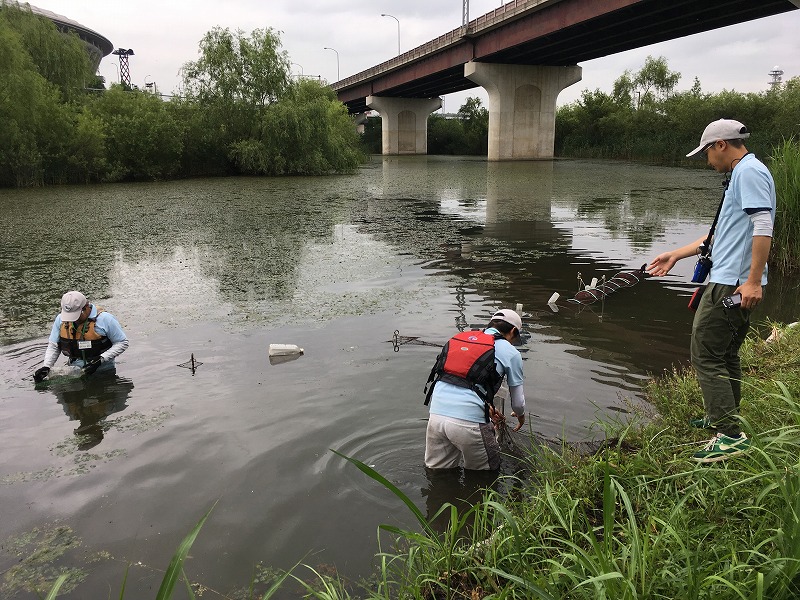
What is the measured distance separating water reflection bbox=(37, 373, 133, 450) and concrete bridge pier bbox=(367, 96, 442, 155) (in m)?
73.5

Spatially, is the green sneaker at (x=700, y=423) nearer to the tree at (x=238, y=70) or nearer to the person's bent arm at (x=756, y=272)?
the person's bent arm at (x=756, y=272)

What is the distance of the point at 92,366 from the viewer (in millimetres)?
6496

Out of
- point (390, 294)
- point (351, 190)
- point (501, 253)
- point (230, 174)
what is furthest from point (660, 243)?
point (230, 174)

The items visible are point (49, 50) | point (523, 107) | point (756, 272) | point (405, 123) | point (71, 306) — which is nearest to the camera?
point (756, 272)

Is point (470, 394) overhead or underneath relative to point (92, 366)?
overhead

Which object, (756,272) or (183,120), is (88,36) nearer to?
(183,120)

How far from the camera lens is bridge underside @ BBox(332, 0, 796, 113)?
31250mm

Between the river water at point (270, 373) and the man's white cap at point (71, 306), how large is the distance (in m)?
0.75

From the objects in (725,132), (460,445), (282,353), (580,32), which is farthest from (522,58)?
(460,445)

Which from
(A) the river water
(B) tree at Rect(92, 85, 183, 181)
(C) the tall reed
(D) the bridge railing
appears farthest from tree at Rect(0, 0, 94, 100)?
(C) the tall reed

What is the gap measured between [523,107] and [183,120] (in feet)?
100

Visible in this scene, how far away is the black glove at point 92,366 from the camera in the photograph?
6.46 metres

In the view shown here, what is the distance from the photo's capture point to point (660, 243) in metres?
13.8

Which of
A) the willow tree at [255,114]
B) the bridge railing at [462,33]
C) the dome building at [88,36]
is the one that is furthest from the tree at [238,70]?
the dome building at [88,36]
